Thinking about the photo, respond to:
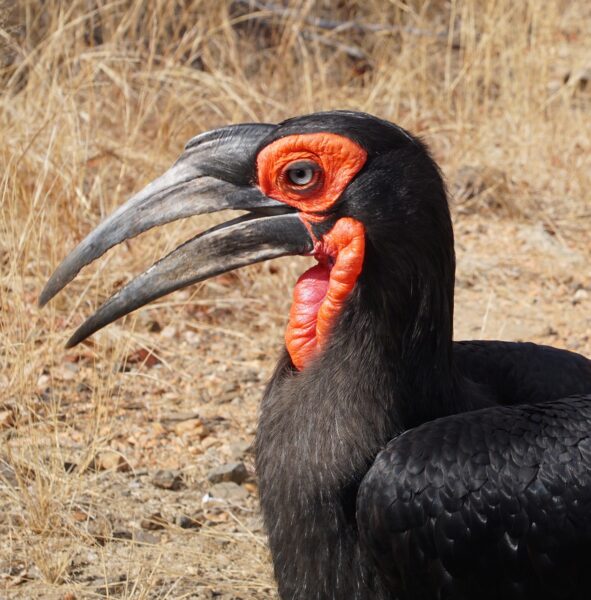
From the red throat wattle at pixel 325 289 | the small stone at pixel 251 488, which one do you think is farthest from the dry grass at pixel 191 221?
the red throat wattle at pixel 325 289

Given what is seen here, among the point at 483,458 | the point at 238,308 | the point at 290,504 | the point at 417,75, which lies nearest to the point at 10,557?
the point at 290,504

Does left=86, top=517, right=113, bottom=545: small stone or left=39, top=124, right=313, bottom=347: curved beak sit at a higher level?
left=39, top=124, right=313, bottom=347: curved beak

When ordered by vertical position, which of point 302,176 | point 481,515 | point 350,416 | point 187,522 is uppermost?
point 302,176

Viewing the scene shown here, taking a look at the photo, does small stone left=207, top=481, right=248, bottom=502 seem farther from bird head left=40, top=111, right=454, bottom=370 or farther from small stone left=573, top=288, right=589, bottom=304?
small stone left=573, top=288, right=589, bottom=304

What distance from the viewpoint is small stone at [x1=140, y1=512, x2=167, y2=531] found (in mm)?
3615

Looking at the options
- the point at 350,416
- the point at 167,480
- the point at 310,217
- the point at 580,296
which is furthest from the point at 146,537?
the point at 580,296

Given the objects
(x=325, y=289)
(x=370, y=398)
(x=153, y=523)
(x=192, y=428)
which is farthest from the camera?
(x=192, y=428)

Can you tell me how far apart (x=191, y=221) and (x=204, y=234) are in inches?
86.7

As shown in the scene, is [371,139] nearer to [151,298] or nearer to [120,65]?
[151,298]

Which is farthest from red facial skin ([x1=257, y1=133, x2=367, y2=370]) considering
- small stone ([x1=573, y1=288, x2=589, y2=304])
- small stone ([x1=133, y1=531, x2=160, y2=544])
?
small stone ([x1=573, y1=288, x2=589, y2=304])

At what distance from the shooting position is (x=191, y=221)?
4898mm

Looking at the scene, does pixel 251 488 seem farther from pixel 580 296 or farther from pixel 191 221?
pixel 580 296

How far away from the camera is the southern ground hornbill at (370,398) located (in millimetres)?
2471

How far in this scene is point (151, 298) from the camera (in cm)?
270
